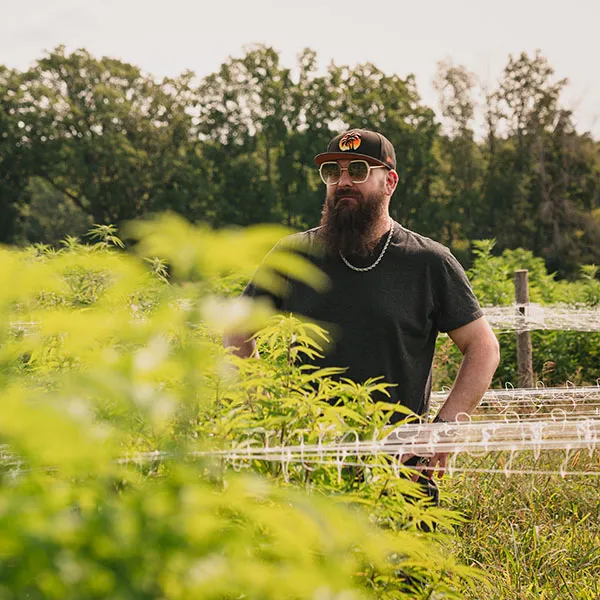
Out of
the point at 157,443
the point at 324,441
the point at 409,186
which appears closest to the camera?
the point at 157,443

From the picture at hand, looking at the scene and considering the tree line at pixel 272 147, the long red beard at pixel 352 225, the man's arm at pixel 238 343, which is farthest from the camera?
the tree line at pixel 272 147

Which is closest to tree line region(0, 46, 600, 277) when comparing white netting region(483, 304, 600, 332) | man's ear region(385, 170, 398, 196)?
white netting region(483, 304, 600, 332)

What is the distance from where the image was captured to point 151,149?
135 ft

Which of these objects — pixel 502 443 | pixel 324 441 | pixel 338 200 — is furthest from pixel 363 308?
pixel 324 441

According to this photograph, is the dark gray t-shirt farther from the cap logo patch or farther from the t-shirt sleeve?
the cap logo patch

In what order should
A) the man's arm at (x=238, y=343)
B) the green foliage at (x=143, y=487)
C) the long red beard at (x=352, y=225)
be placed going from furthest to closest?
the long red beard at (x=352, y=225) → the man's arm at (x=238, y=343) → the green foliage at (x=143, y=487)

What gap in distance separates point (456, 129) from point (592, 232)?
8947 millimetres

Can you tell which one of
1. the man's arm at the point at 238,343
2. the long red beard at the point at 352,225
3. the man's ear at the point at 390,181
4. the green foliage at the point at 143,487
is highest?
the man's ear at the point at 390,181

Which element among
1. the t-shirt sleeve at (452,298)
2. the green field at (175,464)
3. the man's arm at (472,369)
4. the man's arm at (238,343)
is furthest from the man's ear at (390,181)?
the green field at (175,464)

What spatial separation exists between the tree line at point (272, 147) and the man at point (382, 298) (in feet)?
115

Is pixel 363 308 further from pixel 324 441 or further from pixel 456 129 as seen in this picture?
pixel 456 129

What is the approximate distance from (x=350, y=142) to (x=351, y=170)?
13 cm

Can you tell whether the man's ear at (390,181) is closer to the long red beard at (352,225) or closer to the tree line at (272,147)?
the long red beard at (352,225)

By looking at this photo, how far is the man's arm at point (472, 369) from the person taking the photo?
119 inches
